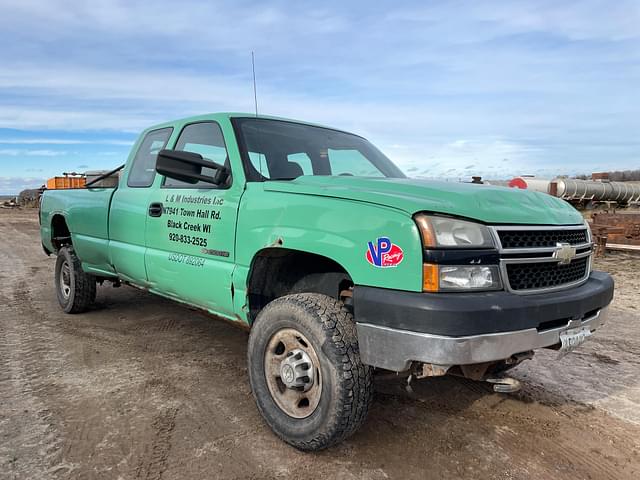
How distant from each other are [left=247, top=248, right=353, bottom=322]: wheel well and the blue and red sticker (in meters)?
0.47

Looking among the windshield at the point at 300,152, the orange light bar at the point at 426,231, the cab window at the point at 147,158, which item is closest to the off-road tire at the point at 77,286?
the cab window at the point at 147,158

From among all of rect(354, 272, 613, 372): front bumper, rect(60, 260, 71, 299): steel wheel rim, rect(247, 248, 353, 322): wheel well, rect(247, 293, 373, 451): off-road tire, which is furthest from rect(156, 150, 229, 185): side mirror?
rect(60, 260, 71, 299): steel wheel rim

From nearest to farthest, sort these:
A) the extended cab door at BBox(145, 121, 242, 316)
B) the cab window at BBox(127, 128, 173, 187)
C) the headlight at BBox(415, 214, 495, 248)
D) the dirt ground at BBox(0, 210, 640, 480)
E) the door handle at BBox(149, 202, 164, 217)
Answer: the headlight at BBox(415, 214, 495, 248) < the dirt ground at BBox(0, 210, 640, 480) < the extended cab door at BBox(145, 121, 242, 316) < the door handle at BBox(149, 202, 164, 217) < the cab window at BBox(127, 128, 173, 187)

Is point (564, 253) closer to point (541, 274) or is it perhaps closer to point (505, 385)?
point (541, 274)

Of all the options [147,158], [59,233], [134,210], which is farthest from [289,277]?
[59,233]

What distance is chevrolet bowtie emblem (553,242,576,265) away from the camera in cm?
265

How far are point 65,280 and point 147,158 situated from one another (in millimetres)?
2358

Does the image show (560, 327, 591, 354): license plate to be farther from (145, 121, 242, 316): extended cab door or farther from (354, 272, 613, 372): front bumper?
(145, 121, 242, 316): extended cab door

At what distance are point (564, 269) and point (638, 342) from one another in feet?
9.65

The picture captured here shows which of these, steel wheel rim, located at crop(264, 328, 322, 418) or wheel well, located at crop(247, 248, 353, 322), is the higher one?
wheel well, located at crop(247, 248, 353, 322)

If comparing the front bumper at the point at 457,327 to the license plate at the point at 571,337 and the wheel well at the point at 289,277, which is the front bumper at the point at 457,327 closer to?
the license plate at the point at 571,337

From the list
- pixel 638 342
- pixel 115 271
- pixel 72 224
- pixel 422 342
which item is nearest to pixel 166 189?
pixel 115 271

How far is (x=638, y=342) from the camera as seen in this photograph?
16.3 feet

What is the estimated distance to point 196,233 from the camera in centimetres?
363
